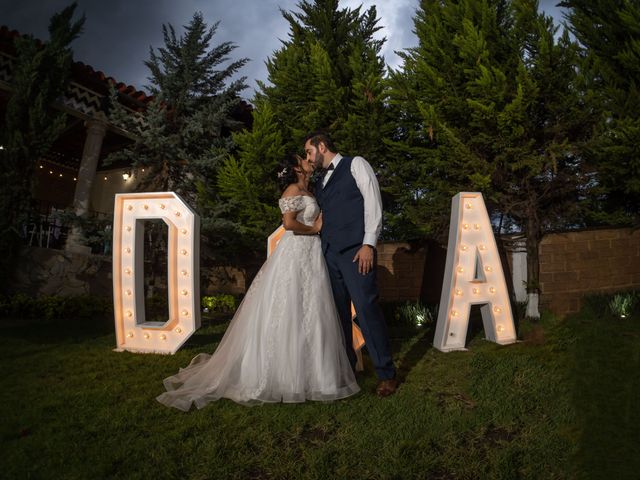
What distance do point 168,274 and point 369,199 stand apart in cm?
302

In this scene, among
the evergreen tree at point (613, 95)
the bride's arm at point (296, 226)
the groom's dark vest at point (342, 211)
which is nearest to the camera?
the groom's dark vest at point (342, 211)

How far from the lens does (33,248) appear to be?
10.0m

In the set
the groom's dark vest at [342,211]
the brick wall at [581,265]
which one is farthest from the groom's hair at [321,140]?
the brick wall at [581,265]

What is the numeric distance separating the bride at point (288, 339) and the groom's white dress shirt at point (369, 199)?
0.50 m

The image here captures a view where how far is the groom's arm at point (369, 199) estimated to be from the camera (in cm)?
371

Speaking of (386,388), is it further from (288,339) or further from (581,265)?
(581,265)

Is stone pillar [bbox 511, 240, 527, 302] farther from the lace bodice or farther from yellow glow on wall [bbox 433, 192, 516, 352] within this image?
the lace bodice

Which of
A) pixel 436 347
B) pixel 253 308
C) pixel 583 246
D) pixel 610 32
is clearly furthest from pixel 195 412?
pixel 610 32

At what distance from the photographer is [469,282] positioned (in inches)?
214

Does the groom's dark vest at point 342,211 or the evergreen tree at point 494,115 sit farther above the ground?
the evergreen tree at point 494,115

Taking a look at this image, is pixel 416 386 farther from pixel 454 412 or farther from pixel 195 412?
pixel 195 412

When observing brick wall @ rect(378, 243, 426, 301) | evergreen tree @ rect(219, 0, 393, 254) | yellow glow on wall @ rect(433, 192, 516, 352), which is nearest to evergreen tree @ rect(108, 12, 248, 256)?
evergreen tree @ rect(219, 0, 393, 254)

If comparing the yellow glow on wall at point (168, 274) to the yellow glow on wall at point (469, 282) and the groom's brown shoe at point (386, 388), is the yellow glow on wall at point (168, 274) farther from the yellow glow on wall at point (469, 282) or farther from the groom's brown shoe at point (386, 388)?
the yellow glow on wall at point (469, 282)

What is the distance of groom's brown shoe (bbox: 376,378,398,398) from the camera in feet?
11.9
